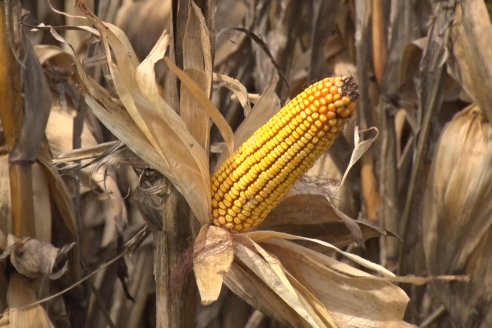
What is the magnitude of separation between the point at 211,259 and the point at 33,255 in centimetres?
62

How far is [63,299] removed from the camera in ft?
6.93

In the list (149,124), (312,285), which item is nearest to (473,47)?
(312,285)

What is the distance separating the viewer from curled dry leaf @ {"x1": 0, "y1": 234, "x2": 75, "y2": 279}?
183 cm

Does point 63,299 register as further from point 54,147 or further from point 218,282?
point 218,282

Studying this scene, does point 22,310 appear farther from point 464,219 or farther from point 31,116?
point 464,219

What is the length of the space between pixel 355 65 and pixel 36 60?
1.11 meters

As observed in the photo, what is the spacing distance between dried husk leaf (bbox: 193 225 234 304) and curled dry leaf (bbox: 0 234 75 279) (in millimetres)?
529

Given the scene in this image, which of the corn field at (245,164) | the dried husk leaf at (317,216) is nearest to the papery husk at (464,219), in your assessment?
the corn field at (245,164)

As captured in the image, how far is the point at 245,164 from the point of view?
1.38m

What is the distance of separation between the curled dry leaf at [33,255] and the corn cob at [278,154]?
21.1 inches

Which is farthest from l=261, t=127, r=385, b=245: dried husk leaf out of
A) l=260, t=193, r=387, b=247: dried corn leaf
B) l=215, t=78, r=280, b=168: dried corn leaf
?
l=215, t=78, r=280, b=168: dried corn leaf

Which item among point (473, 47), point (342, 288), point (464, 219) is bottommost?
point (464, 219)

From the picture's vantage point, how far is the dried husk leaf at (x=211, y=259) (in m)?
1.31

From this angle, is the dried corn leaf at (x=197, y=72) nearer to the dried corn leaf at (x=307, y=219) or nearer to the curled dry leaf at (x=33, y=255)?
the dried corn leaf at (x=307, y=219)
